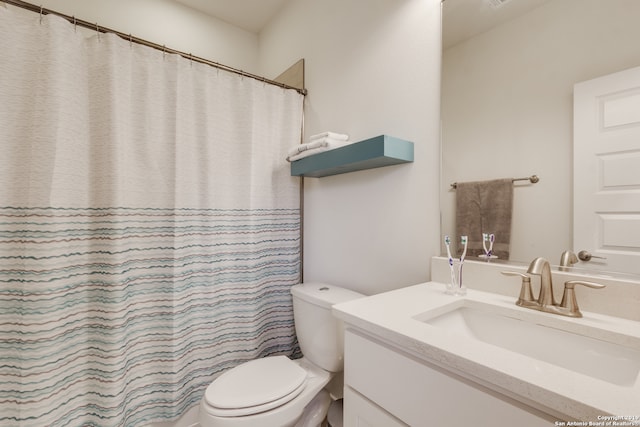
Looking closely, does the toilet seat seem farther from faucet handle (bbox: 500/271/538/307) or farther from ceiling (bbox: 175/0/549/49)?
ceiling (bbox: 175/0/549/49)

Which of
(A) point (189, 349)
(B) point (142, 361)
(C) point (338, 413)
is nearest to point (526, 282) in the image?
(C) point (338, 413)

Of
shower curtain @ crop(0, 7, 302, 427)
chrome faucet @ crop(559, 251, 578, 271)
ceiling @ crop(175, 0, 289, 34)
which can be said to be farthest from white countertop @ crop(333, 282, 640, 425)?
ceiling @ crop(175, 0, 289, 34)

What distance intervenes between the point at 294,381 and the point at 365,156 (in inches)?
38.0

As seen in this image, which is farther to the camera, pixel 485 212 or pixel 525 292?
pixel 485 212

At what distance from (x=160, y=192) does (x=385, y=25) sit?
133 centimetres

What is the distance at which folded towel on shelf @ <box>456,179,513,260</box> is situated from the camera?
38.7 inches

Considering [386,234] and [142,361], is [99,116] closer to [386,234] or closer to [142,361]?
[142,361]

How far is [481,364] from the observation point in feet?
1.69

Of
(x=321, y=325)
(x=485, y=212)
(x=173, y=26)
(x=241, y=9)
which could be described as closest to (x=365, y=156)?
(x=485, y=212)

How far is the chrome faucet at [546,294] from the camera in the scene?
2.49 ft

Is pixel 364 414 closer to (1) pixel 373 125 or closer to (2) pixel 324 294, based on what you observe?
(2) pixel 324 294

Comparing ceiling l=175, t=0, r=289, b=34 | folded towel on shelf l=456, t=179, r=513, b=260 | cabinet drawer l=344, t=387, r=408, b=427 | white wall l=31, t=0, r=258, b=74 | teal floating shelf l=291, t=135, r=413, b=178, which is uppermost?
ceiling l=175, t=0, r=289, b=34

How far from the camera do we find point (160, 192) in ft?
4.33

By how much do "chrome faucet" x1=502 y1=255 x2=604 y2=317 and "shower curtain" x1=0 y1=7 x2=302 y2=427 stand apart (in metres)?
1.20
